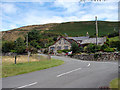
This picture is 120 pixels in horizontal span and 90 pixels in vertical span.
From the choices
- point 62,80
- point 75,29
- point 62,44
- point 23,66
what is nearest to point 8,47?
point 62,44

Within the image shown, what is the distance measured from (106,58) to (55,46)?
3972 cm

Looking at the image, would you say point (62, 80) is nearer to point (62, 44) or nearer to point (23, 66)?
point (23, 66)

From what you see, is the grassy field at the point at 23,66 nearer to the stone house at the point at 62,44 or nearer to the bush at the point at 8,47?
the bush at the point at 8,47

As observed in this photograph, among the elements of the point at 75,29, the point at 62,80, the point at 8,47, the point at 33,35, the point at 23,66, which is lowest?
the point at 23,66

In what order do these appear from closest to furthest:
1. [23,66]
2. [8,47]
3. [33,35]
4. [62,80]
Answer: [62,80] → [23,66] → [8,47] → [33,35]

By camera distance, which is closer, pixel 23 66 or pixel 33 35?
pixel 23 66

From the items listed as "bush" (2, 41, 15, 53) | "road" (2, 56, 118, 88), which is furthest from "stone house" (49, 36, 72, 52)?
"road" (2, 56, 118, 88)

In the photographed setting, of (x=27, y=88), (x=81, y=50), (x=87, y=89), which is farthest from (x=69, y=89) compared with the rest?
(x=81, y=50)

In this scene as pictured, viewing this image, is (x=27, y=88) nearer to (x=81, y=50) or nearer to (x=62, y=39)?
(x=81, y=50)

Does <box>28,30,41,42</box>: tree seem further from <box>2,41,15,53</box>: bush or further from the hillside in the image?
the hillside

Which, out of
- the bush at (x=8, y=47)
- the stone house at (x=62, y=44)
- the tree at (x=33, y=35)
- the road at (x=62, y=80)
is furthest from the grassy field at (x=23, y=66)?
the tree at (x=33, y=35)

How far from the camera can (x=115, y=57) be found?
2842 cm

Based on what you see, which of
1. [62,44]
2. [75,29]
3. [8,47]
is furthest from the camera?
[75,29]

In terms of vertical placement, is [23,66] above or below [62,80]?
below
